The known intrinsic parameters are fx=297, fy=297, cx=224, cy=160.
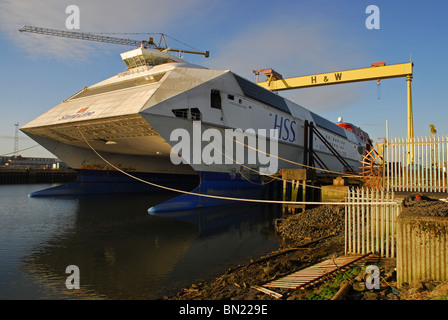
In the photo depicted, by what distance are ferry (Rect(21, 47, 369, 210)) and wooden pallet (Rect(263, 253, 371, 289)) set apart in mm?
7685

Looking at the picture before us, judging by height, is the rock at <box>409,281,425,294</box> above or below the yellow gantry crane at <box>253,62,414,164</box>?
below

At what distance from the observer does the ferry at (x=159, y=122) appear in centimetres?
1622

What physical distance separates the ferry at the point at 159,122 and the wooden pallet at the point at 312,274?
7685 millimetres

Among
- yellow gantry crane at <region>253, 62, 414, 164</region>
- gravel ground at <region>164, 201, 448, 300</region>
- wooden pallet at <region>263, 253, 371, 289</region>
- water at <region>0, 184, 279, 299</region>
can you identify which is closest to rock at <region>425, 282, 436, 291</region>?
gravel ground at <region>164, 201, 448, 300</region>

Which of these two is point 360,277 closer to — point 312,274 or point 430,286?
point 312,274

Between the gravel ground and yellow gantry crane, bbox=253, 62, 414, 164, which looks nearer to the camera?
the gravel ground

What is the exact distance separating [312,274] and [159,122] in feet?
37.0

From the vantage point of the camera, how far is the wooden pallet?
583 centimetres

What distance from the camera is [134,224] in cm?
1515

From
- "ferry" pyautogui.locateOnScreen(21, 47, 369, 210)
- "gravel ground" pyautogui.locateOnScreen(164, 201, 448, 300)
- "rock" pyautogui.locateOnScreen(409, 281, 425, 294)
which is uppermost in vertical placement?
"ferry" pyautogui.locateOnScreen(21, 47, 369, 210)

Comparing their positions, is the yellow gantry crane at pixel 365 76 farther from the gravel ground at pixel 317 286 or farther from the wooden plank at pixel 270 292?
the wooden plank at pixel 270 292

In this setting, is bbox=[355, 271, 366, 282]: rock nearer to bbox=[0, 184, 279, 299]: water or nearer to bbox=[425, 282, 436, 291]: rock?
bbox=[425, 282, 436, 291]: rock
